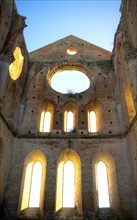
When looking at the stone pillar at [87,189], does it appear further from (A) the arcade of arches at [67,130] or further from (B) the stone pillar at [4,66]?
(B) the stone pillar at [4,66]

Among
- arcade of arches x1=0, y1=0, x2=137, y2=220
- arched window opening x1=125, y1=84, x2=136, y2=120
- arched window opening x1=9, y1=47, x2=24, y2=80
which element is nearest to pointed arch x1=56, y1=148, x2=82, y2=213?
arcade of arches x1=0, y1=0, x2=137, y2=220

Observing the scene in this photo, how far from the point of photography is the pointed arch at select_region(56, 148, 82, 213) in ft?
33.0

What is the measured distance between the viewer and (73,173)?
11078 millimetres

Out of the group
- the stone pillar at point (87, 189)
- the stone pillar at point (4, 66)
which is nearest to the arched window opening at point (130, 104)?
the stone pillar at point (87, 189)

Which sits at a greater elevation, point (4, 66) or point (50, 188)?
point (4, 66)

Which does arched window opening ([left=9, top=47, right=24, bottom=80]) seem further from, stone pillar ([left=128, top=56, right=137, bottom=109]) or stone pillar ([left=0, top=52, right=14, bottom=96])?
stone pillar ([left=128, top=56, right=137, bottom=109])

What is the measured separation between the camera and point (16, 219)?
925 cm

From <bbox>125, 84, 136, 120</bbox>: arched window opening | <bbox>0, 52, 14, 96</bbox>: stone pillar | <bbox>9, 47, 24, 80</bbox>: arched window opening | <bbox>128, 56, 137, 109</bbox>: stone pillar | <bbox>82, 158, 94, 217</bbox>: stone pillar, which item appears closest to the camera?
<bbox>82, 158, 94, 217</bbox>: stone pillar

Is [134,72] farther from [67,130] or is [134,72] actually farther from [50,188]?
[50,188]

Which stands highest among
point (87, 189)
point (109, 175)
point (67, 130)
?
point (67, 130)

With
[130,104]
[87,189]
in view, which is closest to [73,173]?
[87,189]

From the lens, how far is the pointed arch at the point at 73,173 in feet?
33.0

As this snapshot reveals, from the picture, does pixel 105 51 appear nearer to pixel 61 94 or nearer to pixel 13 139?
pixel 61 94

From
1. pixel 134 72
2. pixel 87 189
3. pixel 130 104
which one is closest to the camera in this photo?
pixel 87 189
